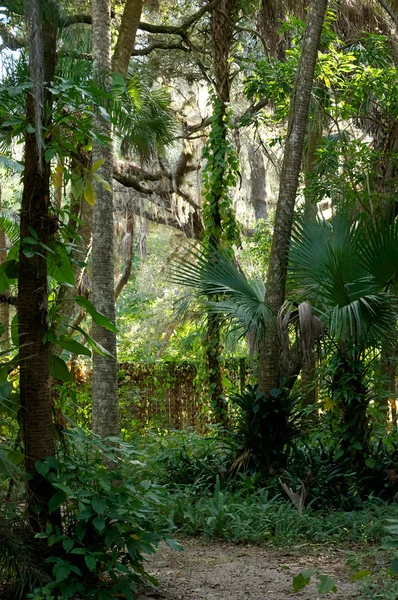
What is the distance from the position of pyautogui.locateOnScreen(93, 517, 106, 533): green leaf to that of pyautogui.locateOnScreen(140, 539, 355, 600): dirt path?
695 mm

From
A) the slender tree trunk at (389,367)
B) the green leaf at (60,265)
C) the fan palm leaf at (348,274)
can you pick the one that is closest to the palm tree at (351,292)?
the fan palm leaf at (348,274)

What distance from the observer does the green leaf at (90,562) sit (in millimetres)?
3666

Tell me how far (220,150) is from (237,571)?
628 centimetres

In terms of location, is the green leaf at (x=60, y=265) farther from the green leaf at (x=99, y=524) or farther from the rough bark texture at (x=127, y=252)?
the rough bark texture at (x=127, y=252)

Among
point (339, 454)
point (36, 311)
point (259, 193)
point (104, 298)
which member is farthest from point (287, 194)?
point (259, 193)

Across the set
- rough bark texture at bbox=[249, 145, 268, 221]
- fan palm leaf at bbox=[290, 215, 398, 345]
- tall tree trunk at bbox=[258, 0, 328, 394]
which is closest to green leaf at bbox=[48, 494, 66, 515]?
fan palm leaf at bbox=[290, 215, 398, 345]

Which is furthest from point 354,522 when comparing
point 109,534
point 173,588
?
point 109,534

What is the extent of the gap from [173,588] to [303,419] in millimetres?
3409

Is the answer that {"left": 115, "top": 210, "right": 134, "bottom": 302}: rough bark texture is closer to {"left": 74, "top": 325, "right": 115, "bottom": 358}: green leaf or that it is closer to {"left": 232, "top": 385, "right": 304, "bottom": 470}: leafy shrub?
{"left": 232, "top": 385, "right": 304, "bottom": 470}: leafy shrub

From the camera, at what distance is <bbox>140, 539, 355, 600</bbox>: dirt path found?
446 centimetres

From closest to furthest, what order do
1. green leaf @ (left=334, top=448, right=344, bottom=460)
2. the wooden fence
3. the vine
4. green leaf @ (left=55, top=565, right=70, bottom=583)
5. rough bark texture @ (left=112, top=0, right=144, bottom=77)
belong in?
green leaf @ (left=55, top=565, right=70, bottom=583) < green leaf @ (left=334, top=448, right=344, bottom=460) < rough bark texture @ (left=112, top=0, right=144, bottom=77) < the vine < the wooden fence

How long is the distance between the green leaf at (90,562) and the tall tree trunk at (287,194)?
393cm

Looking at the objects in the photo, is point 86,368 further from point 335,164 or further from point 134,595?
point 134,595

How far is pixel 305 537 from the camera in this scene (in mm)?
5852
